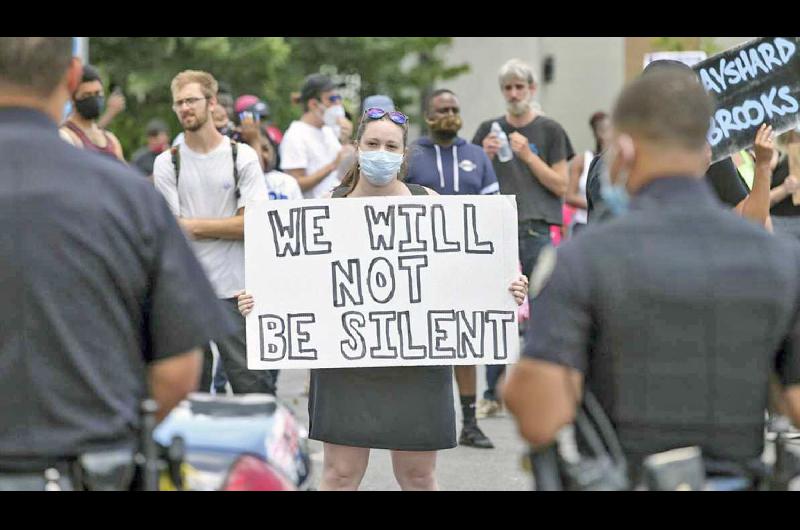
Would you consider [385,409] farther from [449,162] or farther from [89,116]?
[449,162]

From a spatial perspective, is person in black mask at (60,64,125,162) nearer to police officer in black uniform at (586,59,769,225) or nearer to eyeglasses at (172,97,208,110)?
eyeglasses at (172,97,208,110)

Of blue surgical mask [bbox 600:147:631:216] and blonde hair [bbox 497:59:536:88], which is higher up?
blonde hair [bbox 497:59:536:88]

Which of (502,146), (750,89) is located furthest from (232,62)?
(750,89)

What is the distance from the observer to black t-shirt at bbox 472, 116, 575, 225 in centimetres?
978

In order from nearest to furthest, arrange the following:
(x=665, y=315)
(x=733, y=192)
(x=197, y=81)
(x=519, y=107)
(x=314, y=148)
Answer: (x=665, y=315) < (x=733, y=192) < (x=197, y=81) < (x=519, y=107) < (x=314, y=148)

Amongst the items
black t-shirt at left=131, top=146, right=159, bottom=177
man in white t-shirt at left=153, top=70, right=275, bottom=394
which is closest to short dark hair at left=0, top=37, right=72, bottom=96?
man in white t-shirt at left=153, top=70, right=275, bottom=394

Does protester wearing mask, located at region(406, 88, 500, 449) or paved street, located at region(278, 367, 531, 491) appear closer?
paved street, located at region(278, 367, 531, 491)

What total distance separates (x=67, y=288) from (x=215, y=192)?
4.38 meters

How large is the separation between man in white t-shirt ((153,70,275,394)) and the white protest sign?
6.14 ft

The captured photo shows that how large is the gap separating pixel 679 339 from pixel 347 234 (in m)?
2.64

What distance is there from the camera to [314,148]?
10906mm

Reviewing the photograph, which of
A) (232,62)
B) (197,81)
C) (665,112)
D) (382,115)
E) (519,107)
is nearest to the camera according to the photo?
(665,112)

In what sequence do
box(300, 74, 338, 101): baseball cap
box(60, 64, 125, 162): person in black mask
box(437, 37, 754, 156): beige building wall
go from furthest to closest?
box(437, 37, 754, 156): beige building wall, box(300, 74, 338, 101): baseball cap, box(60, 64, 125, 162): person in black mask
